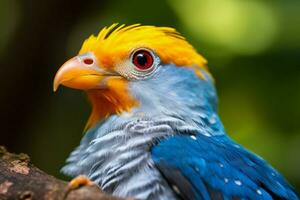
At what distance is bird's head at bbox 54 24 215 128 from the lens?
16.4 ft

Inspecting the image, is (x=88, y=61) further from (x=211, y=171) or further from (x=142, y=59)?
(x=211, y=171)

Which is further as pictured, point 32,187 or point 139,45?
point 139,45

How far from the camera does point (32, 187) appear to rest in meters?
3.62

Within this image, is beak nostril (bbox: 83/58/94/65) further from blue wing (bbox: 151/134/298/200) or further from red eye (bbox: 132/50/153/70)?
blue wing (bbox: 151/134/298/200)

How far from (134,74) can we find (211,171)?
1096 millimetres

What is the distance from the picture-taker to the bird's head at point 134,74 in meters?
4.99

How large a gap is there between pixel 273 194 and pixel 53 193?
1810 mm

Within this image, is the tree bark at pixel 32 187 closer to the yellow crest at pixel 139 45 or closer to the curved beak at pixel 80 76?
the curved beak at pixel 80 76

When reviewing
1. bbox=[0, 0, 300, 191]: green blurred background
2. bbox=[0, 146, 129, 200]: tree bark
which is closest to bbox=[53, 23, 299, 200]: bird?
bbox=[0, 146, 129, 200]: tree bark

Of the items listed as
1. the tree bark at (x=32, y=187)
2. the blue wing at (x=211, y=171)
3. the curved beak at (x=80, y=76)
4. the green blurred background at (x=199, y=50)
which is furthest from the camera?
the green blurred background at (x=199, y=50)

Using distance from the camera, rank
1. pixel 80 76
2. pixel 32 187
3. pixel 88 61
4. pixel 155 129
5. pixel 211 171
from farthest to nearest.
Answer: pixel 88 61 → pixel 80 76 → pixel 155 129 → pixel 211 171 → pixel 32 187

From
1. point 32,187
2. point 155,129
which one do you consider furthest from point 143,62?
point 32,187

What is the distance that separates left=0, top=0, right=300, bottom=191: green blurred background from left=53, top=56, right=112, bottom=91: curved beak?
9.29 ft

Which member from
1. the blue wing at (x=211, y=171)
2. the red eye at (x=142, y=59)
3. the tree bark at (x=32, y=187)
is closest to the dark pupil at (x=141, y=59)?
the red eye at (x=142, y=59)
